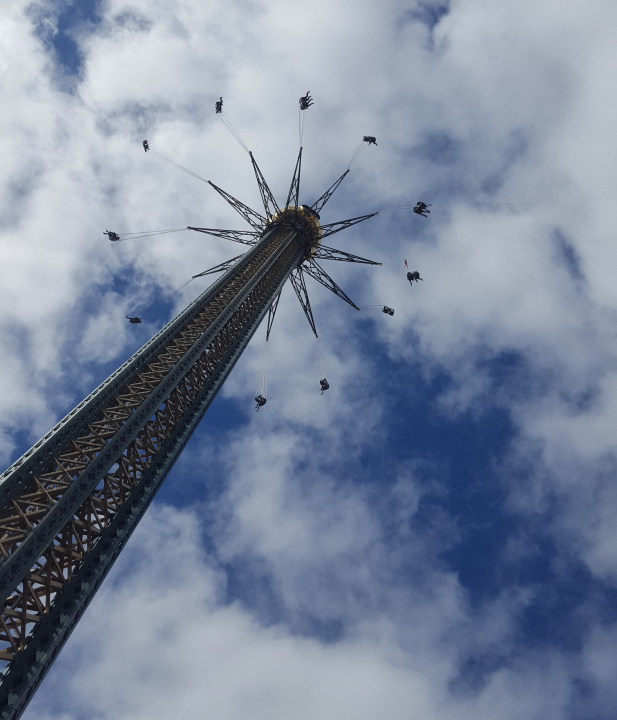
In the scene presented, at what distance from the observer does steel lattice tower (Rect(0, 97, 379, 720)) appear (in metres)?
15.3

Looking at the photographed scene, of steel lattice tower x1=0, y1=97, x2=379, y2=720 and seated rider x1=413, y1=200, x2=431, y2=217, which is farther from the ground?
seated rider x1=413, y1=200, x2=431, y2=217

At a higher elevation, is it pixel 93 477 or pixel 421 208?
pixel 421 208

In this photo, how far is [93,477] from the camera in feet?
62.5

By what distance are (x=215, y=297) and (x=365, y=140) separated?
28.7 meters

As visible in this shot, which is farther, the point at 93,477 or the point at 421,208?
the point at 421,208

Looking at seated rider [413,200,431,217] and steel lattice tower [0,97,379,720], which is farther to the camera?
seated rider [413,200,431,217]

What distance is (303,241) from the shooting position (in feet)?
182

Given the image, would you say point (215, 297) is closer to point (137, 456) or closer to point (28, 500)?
point (137, 456)

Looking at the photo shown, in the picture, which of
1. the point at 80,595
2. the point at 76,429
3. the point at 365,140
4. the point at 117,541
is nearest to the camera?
the point at 80,595

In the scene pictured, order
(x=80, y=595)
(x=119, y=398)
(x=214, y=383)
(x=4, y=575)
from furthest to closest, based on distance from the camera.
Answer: (x=214, y=383), (x=119, y=398), (x=80, y=595), (x=4, y=575)

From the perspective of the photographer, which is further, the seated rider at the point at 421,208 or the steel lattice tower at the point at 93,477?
the seated rider at the point at 421,208

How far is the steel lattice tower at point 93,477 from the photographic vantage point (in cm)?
1534

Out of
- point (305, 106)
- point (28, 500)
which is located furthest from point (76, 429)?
point (305, 106)

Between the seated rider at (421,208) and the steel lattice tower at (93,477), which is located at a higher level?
the seated rider at (421,208)
